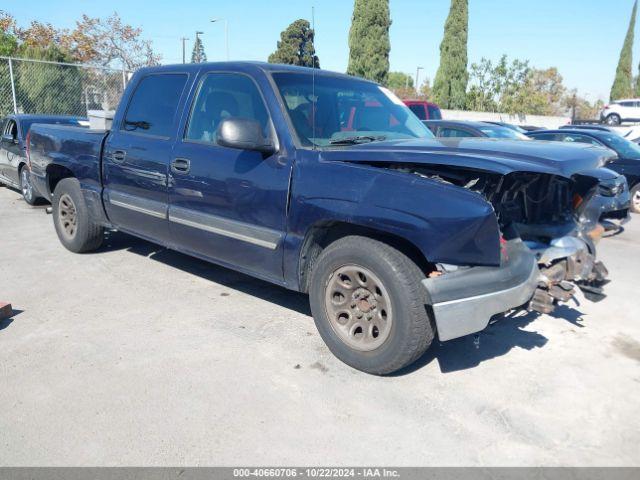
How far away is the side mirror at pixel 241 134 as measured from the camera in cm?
347

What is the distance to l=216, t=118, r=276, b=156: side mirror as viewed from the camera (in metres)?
3.47

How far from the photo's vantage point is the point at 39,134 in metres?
6.07

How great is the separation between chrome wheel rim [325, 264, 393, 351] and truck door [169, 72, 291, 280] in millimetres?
504

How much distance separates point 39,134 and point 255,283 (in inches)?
127

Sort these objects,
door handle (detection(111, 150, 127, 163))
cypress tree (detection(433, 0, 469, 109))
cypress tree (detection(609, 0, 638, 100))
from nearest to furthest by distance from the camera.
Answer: door handle (detection(111, 150, 127, 163))
cypress tree (detection(433, 0, 469, 109))
cypress tree (detection(609, 0, 638, 100))

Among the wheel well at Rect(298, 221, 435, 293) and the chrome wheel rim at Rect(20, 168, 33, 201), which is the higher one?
the wheel well at Rect(298, 221, 435, 293)

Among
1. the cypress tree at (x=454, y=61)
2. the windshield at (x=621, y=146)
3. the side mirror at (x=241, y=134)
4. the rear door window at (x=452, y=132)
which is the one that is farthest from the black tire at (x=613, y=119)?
the side mirror at (x=241, y=134)

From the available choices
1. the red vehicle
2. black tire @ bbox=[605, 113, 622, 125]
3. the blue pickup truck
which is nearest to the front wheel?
the blue pickup truck

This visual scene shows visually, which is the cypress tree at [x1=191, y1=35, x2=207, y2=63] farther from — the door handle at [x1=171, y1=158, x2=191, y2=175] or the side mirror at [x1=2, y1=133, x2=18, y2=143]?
the door handle at [x1=171, y1=158, x2=191, y2=175]

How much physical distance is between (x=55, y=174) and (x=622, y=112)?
31.6 meters

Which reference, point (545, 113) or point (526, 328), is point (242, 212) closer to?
point (526, 328)

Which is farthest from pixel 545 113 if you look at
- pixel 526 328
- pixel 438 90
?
pixel 526 328

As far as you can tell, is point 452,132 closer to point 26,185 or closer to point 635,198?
point 635,198

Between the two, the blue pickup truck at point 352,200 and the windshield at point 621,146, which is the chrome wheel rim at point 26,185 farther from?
the windshield at point 621,146
